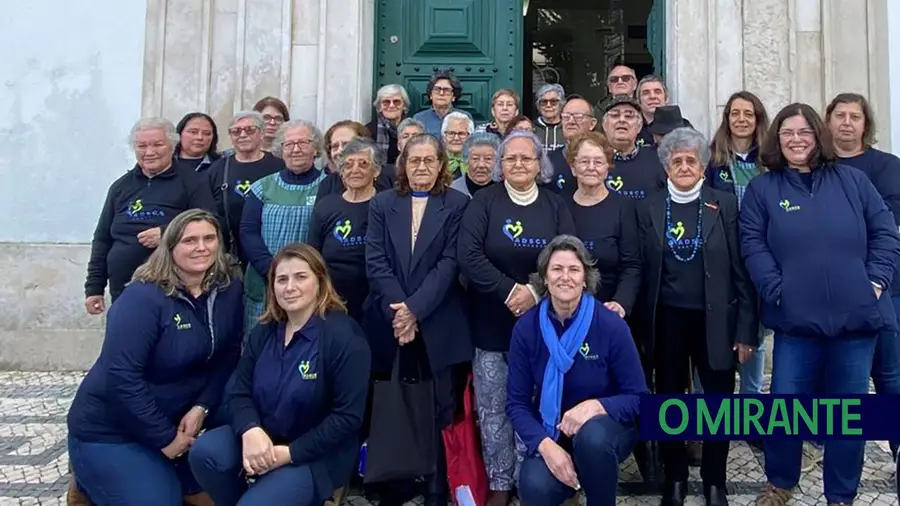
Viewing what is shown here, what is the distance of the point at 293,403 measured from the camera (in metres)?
2.91

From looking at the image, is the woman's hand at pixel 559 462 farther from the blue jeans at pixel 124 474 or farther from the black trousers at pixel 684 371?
the blue jeans at pixel 124 474

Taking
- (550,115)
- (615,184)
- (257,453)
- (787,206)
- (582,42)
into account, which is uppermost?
(582,42)

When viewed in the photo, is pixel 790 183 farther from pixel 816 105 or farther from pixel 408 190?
pixel 816 105

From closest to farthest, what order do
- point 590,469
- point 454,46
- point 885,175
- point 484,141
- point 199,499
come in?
point 590,469, point 199,499, point 885,175, point 484,141, point 454,46

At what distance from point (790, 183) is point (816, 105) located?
2.97 meters

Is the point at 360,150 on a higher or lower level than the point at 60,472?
higher

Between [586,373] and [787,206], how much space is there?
1200 mm

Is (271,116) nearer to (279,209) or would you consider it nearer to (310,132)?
(310,132)

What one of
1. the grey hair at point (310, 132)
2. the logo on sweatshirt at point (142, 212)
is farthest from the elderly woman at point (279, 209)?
the logo on sweatshirt at point (142, 212)

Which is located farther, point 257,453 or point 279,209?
point 279,209

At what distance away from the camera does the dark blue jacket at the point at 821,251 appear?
3072 millimetres

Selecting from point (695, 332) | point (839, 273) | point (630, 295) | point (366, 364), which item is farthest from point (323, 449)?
point (839, 273)

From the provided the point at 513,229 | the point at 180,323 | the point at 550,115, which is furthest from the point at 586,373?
the point at 550,115

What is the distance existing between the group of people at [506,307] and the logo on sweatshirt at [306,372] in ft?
0.04
